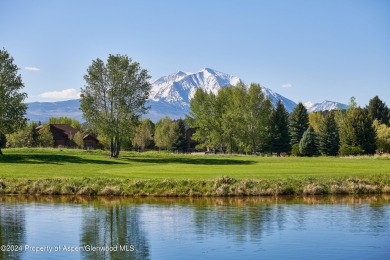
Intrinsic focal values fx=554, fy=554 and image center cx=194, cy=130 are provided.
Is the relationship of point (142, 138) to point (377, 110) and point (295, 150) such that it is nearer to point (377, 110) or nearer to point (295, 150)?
point (295, 150)

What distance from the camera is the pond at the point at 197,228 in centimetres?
2370

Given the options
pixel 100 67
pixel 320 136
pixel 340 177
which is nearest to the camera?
pixel 340 177

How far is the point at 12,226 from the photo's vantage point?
29656 millimetres

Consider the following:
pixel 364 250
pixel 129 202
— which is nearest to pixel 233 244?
pixel 364 250

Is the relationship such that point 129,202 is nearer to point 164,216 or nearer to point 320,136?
point 164,216

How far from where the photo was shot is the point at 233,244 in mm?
25125

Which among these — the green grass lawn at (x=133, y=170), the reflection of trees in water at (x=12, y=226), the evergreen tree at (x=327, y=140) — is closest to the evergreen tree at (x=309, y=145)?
the evergreen tree at (x=327, y=140)

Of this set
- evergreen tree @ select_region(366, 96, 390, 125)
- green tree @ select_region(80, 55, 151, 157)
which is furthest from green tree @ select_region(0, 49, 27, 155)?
evergreen tree @ select_region(366, 96, 390, 125)

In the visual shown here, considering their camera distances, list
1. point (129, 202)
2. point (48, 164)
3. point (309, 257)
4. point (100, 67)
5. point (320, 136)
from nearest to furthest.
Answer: point (309, 257), point (129, 202), point (48, 164), point (100, 67), point (320, 136)

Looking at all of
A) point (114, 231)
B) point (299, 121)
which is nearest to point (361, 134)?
point (299, 121)

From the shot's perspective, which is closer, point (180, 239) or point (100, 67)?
point (180, 239)

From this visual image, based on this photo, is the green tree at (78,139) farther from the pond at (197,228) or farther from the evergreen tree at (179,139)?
the pond at (197,228)

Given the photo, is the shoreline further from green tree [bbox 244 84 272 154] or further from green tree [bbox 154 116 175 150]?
green tree [bbox 154 116 175 150]

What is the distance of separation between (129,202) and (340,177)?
18.3 metres
